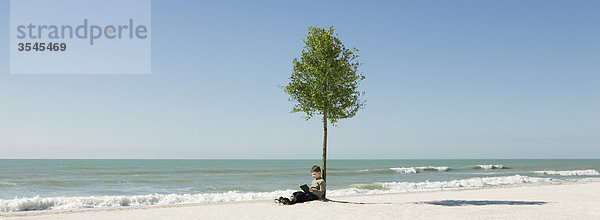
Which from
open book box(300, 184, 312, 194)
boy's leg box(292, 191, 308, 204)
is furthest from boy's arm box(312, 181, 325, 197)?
Result: boy's leg box(292, 191, 308, 204)

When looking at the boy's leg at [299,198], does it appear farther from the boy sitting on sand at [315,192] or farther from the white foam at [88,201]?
the white foam at [88,201]

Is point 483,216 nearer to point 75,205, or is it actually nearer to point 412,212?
point 412,212

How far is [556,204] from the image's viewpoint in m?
14.2

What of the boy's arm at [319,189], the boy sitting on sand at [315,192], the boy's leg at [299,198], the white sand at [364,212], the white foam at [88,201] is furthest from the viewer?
the white foam at [88,201]

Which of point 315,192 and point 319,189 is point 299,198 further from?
point 319,189

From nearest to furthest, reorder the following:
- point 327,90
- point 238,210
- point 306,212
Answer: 1. point 306,212
2. point 238,210
3. point 327,90

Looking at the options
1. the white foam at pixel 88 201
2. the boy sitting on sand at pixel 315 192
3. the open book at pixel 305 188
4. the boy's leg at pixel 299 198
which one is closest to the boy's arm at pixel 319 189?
the boy sitting on sand at pixel 315 192

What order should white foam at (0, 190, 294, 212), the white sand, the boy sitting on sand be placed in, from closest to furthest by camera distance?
1. the white sand
2. the boy sitting on sand
3. white foam at (0, 190, 294, 212)

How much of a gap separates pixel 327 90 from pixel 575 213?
788 cm

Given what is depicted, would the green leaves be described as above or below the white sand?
above

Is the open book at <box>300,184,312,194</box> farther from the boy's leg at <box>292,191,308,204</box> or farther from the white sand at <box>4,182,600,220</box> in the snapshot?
the white sand at <box>4,182,600,220</box>

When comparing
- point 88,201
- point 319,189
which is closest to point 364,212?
point 319,189

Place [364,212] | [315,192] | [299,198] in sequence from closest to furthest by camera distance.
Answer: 1. [364,212]
2. [299,198]
3. [315,192]

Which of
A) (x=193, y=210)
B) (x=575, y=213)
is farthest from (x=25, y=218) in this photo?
(x=575, y=213)
